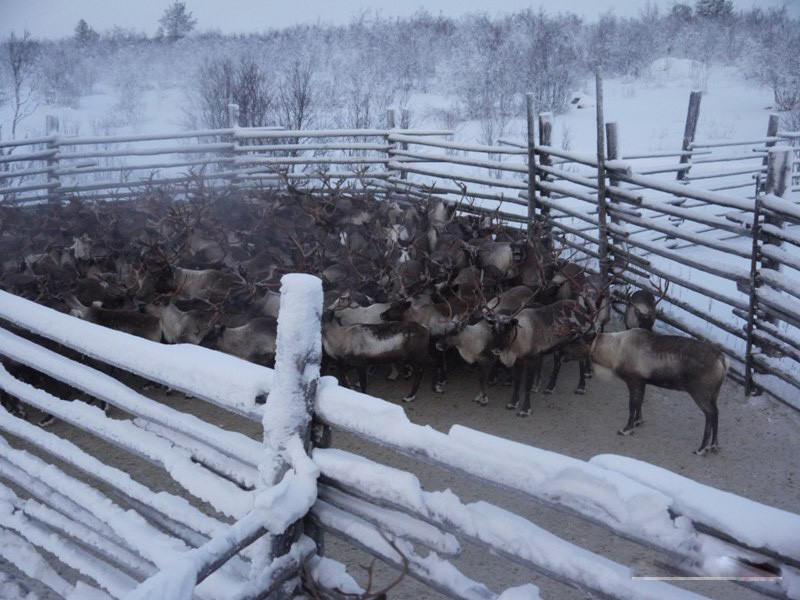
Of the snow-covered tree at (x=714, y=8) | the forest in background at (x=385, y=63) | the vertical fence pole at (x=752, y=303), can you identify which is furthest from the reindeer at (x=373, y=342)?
the snow-covered tree at (x=714, y=8)

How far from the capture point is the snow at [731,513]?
1.50 m

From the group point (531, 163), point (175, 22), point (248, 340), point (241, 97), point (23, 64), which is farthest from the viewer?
point (175, 22)

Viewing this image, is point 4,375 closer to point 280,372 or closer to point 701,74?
point 280,372

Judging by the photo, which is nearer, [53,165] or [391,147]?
[53,165]

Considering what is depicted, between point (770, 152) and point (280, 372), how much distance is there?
16.1ft

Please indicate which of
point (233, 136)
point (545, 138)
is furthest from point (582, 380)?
point (233, 136)

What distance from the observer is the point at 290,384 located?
7.11ft

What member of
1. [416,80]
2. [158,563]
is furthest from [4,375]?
[416,80]

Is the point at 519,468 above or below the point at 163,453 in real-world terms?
above

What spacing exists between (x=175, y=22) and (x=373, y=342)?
28.9m

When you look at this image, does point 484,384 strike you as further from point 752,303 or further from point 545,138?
point 545,138

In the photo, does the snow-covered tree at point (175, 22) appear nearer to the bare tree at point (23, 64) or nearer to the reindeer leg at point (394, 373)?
the bare tree at point (23, 64)

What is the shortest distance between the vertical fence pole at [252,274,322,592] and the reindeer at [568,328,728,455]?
3.66 m

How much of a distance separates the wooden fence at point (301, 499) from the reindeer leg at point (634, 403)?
3.28 m
